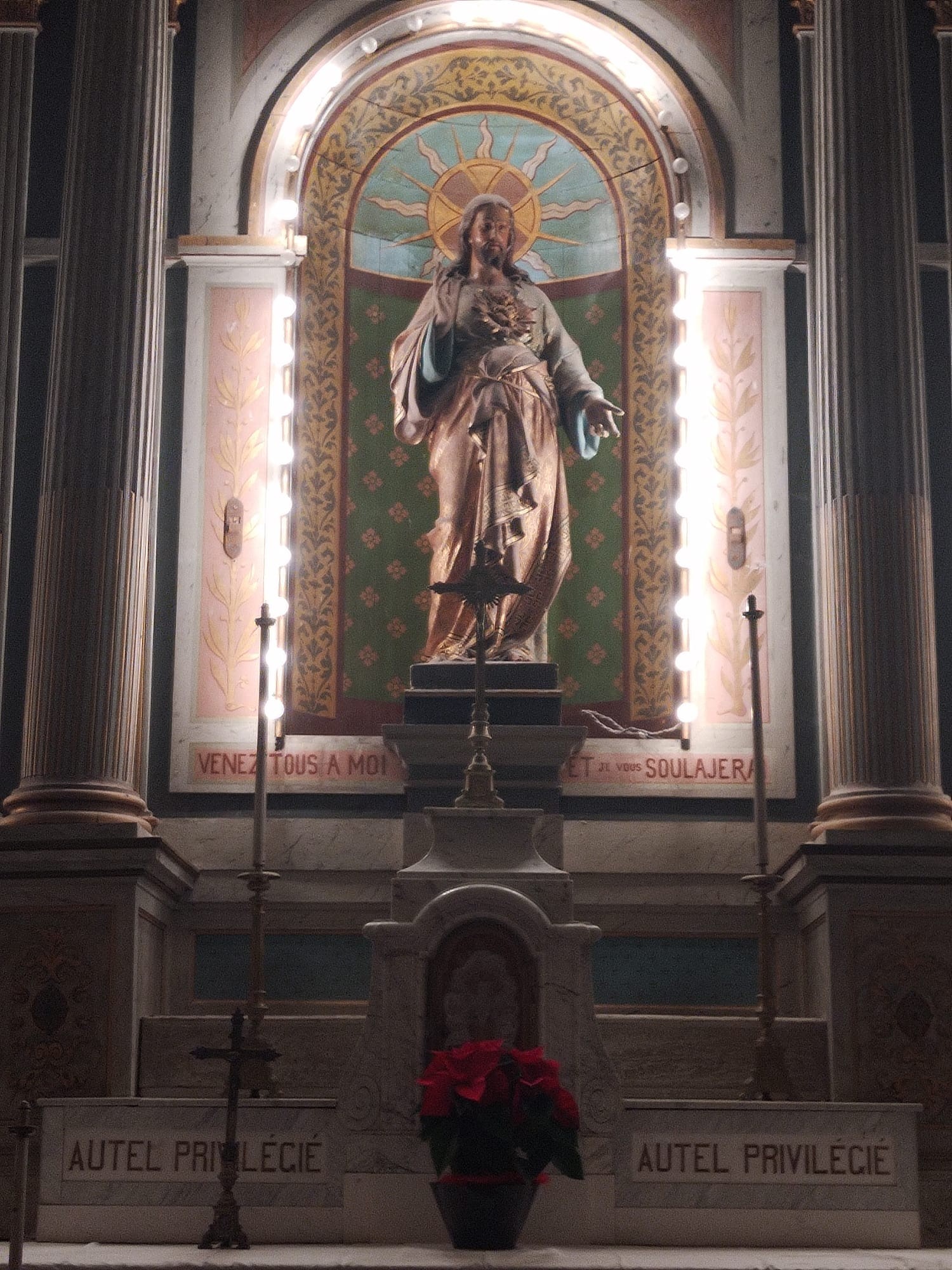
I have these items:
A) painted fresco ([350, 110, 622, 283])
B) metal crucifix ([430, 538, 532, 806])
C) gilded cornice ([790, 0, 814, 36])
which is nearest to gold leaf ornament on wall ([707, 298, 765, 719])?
painted fresco ([350, 110, 622, 283])

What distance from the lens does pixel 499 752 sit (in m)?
9.21

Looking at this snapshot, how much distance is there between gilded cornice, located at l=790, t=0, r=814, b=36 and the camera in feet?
35.6

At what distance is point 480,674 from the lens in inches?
288

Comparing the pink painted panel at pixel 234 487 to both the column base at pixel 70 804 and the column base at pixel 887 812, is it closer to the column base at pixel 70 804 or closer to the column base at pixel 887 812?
the column base at pixel 70 804

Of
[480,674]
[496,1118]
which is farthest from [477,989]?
[480,674]

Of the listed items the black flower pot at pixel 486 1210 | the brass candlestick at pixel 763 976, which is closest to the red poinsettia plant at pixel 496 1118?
the black flower pot at pixel 486 1210

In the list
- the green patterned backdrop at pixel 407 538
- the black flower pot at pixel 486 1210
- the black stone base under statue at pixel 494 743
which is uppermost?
the green patterned backdrop at pixel 407 538

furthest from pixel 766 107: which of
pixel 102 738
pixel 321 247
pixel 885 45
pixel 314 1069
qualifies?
pixel 314 1069

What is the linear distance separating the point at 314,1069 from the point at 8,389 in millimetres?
3758

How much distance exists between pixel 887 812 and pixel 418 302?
4045mm

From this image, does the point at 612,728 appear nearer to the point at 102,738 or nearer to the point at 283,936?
the point at 283,936

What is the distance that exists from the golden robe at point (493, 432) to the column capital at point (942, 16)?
8.46ft

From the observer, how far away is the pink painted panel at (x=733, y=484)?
1028 cm

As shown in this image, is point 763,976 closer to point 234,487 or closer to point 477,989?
point 477,989
